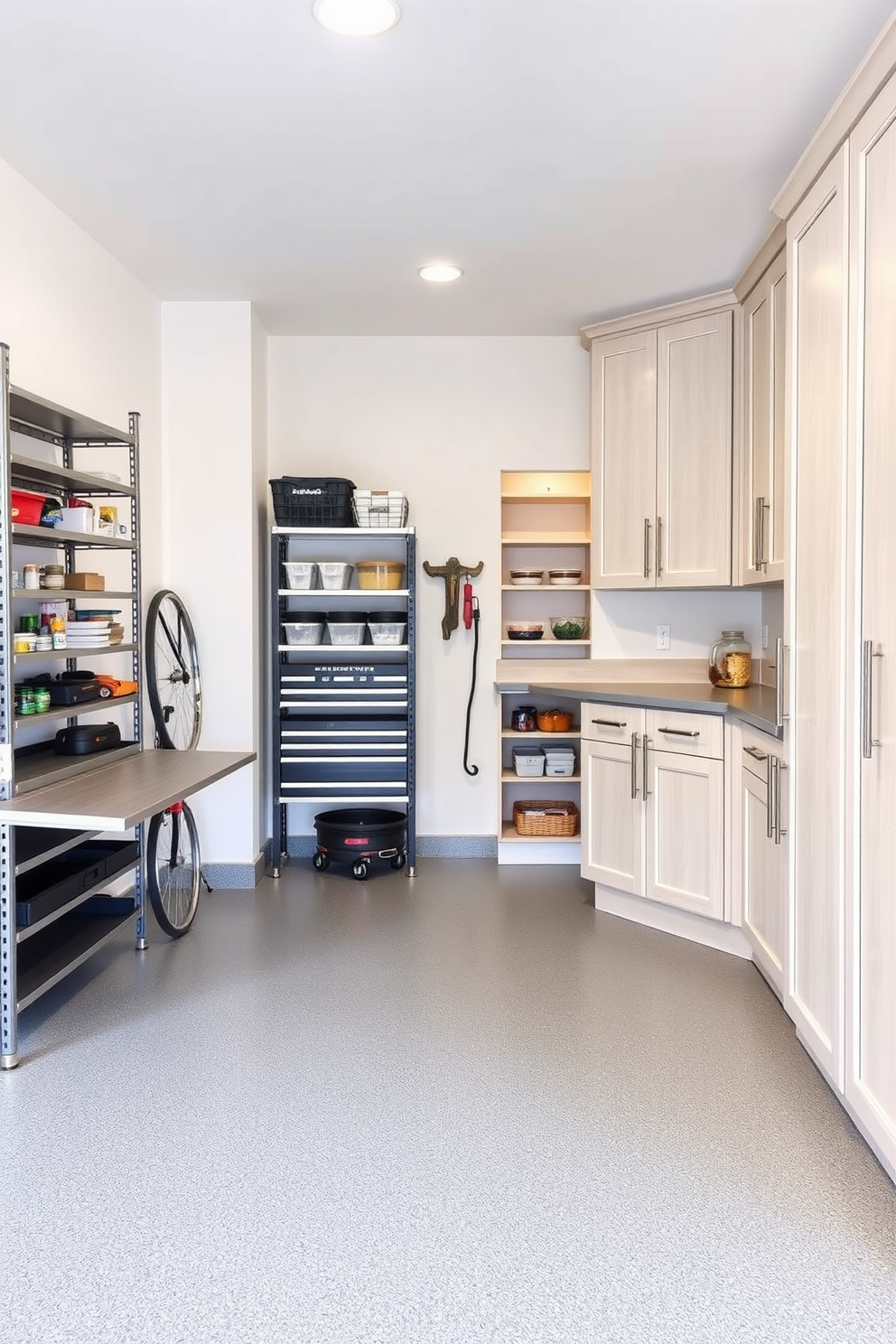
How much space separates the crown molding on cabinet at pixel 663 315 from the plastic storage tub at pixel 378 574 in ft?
4.72

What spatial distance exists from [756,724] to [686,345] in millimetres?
1929

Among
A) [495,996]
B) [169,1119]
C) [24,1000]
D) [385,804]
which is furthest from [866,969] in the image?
[385,804]

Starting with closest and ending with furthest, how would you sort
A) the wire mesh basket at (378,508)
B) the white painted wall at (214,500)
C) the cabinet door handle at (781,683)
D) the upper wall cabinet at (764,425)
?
the cabinet door handle at (781,683), the upper wall cabinet at (764,425), the white painted wall at (214,500), the wire mesh basket at (378,508)

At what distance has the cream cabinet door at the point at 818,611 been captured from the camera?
221 centimetres

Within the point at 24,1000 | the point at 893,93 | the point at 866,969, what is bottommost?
the point at 24,1000

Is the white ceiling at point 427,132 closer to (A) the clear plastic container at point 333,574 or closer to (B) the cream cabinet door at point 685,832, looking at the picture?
(A) the clear plastic container at point 333,574

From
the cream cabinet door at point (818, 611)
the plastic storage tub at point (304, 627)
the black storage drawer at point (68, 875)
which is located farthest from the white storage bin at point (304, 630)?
the cream cabinet door at point (818, 611)

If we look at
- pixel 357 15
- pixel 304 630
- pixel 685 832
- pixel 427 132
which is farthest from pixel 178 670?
pixel 357 15

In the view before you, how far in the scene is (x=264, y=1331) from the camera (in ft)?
5.31

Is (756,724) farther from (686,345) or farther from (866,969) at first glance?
(686,345)

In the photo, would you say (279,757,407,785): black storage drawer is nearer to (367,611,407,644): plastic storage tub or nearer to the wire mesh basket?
(367,611,407,644): plastic storage tub

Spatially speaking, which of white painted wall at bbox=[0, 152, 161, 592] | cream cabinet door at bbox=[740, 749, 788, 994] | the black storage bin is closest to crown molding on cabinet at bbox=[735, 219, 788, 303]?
cream cabinet door at bbox=[740, 749, 788, 994]

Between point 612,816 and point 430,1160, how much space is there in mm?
2024

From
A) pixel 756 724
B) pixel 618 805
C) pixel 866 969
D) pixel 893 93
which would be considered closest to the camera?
pixel 893 93
